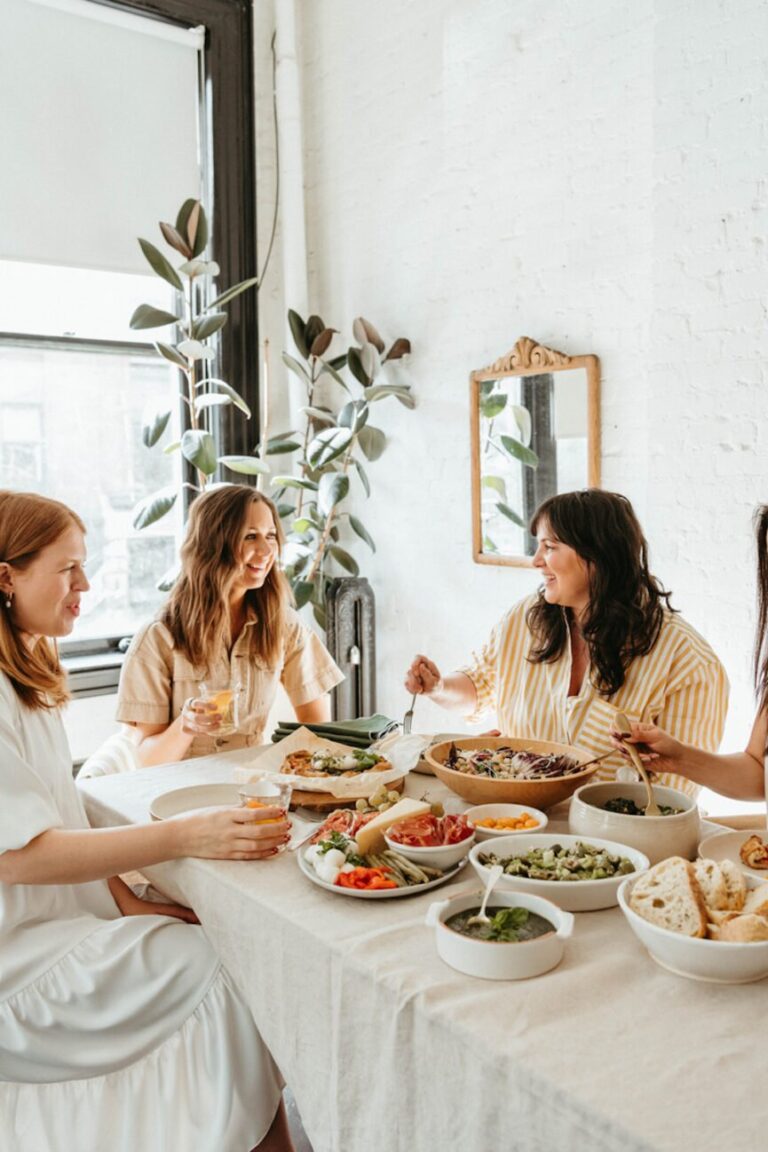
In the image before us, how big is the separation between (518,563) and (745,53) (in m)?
1.60

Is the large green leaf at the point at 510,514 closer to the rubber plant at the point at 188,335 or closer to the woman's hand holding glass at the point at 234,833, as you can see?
the rubber plant at the point at 188,335

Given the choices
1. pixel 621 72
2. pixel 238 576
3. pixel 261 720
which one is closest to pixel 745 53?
pixel 621 72

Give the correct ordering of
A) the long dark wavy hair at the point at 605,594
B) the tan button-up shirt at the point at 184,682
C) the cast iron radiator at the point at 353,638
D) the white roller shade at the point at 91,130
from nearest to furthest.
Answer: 1. the long dark wavy hair at the point at 605,594
2. the tan button-up shirt at the point at 184,682
3. the white roller shade at the point at 91,130
4. the cast iron radiator at the point at 353,638

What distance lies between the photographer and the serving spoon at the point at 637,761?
5.23ft

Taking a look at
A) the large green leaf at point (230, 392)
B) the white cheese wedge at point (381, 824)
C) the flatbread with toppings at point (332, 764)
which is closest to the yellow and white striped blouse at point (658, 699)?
the flatbread with toppings at point (332, 764)

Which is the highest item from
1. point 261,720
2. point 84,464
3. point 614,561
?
point 84,464

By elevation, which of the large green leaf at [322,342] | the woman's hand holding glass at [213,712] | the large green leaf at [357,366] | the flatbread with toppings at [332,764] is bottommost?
the flatbread with toppings at [332,764]

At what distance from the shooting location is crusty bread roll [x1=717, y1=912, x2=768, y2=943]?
115 cm

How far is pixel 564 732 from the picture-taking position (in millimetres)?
2264

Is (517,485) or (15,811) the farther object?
(517,485)

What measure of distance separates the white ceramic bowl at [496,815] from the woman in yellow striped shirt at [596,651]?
0.40 m

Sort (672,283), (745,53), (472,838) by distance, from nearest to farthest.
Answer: (472,838) < (745,53) < (672,283)

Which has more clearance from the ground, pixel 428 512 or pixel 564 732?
pixel 428 512

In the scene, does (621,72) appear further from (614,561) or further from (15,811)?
(15,811)
